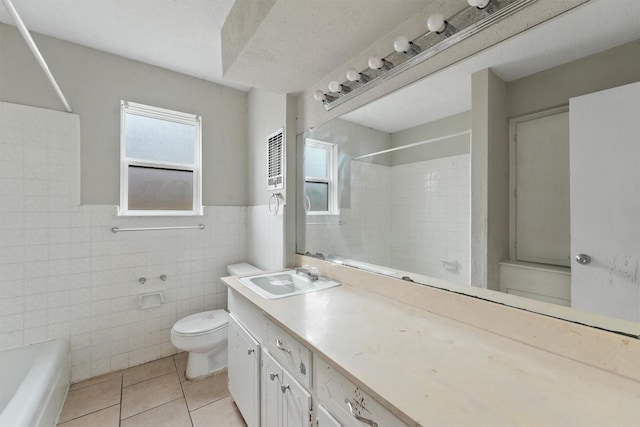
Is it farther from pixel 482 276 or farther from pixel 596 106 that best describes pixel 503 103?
pixel 482 276

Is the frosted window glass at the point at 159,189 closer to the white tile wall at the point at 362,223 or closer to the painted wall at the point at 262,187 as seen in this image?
the painted wall at the point at 262,187

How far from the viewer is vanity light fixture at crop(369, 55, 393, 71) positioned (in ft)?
4.27

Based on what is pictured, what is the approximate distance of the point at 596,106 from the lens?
783mm

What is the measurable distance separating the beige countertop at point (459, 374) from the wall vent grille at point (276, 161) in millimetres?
1349

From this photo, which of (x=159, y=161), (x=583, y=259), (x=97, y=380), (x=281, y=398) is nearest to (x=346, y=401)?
(x=281, y=398)

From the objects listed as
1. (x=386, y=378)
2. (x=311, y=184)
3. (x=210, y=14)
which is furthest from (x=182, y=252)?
(x=386, y=378)

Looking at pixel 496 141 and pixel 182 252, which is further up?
pixel 496 141

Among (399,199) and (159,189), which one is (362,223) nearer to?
(399,199)

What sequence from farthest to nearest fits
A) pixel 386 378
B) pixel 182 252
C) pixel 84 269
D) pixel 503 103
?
pixel 182 252
pixel 84 269
pixel 503 103
pixel 386 378

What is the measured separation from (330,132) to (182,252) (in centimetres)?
177

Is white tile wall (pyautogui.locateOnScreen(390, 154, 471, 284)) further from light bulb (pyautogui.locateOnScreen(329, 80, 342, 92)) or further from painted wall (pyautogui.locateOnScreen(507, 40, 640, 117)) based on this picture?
light bulb (pyautogui.locateOnScreen(329, 80, 342, 92))

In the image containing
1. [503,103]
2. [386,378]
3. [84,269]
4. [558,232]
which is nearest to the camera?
[386,378]

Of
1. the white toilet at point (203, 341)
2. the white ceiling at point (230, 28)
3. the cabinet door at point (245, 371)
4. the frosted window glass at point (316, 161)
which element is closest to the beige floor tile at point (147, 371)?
the white toilet at point (203, 341)

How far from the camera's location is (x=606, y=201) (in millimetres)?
772
